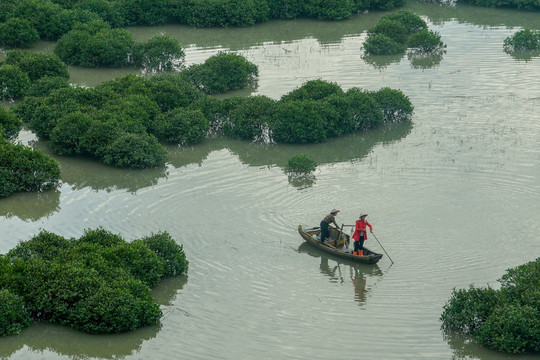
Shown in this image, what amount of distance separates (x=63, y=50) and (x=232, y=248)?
21632 millimetres

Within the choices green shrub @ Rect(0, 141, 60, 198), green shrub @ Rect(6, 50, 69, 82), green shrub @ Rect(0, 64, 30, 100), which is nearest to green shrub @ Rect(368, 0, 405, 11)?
green shrub @ Rect(6, 50, 69, 82)

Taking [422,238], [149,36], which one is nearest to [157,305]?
[422,238]

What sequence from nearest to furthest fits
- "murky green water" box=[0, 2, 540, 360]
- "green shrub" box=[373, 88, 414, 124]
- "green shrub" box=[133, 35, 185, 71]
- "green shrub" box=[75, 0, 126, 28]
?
"murky green water" box=[0, 2, 540, 360]
"green shrub" box=[373, 88, 414, 124]
"green shrub" box=[133, 35, 185, 71]
"green shrub" box=[75, 0, 126, 28]

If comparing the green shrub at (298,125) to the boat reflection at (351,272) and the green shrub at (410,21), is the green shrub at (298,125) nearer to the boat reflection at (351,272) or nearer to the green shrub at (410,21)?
the boat reflection at (351,272)

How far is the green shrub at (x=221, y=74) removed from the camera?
134 feet

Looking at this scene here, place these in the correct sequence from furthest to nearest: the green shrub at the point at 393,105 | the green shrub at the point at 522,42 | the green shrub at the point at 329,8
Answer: the green shrub at the point at 329,8, the green shrub at the point at 522,42, the green shrub at the point at 393,105

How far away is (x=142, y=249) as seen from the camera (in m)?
24.9

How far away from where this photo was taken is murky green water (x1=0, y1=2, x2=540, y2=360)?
22578 millimetres

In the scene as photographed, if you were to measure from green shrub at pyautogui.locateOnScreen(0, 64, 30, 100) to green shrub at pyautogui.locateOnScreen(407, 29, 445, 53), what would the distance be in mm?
19292

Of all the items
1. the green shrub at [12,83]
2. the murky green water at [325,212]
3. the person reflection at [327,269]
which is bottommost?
the person reflection at [327,269]

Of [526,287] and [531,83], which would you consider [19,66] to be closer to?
[531,83]

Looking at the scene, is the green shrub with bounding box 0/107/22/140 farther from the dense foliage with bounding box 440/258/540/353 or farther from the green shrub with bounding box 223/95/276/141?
the dense foliage with bounding box 440/258/540/353

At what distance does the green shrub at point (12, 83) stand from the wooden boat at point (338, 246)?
18.1 m

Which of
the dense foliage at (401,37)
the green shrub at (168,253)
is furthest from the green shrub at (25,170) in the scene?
the dense foliage at (401,37)
